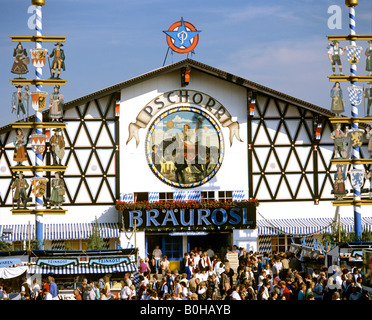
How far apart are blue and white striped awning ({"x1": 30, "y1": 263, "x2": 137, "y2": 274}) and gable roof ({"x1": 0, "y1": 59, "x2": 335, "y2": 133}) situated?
40.0 feet

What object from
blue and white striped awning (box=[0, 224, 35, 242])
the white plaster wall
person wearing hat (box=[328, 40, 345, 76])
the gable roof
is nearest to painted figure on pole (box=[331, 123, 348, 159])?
person wearing hat (box=[328, 40, 345, 76])

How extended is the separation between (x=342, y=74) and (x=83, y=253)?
1433 centimetres

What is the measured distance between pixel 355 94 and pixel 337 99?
0.81 metres

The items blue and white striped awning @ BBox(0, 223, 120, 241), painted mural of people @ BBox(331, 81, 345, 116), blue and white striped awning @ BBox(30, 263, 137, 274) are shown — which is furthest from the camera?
blue and white striped awning @ BBox(0, 223, 120, 241)

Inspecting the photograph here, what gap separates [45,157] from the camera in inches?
1485

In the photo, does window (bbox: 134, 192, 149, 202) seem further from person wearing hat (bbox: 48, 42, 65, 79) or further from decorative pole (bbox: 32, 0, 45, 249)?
person wearing hat (bbox: 48, 42, 65, 79)

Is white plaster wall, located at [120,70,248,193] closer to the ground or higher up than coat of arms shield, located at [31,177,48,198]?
higher up

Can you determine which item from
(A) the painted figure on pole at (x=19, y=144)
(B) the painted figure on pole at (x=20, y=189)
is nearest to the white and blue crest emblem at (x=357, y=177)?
(B) the painted figure on pole at (x=20, y=189)

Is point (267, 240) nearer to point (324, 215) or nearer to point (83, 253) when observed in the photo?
point (324, 215)

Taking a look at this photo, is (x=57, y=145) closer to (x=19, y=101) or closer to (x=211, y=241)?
(x=19, y=101)

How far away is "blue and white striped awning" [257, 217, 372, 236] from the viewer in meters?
38.5

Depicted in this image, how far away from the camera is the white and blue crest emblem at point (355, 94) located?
32.3m
